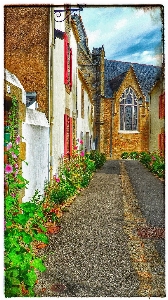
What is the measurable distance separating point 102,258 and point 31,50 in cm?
531

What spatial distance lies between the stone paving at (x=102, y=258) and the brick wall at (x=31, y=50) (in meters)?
2.86

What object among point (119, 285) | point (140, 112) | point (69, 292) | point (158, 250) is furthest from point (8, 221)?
point (140, 112)

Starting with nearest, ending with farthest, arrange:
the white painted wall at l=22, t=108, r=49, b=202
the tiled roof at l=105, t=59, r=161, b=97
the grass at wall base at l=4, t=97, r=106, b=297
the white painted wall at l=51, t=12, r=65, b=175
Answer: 1. the grass at wall base at l=4, t=97, r=106, b=297
2. the white painted wall at l=22, t=108, r=49, b=202
3. the white painted wall at l=51, t=12, r=65, b=175
4. the tiled roof at l=105, t=59, r=161, b=97

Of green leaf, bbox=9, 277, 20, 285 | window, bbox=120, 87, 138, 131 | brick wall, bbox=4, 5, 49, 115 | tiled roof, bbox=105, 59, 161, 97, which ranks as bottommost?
green leaf, bbox=9, 277, 20, 285

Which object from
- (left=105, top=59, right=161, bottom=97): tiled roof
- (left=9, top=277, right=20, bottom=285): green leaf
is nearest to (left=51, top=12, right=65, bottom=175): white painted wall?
(left=9, top=277, right=20, bottom=285): green leaf

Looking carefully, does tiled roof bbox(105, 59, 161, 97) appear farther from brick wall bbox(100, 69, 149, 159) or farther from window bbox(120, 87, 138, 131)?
window bbox(120, 87, 138, 131)

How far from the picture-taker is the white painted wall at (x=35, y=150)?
6.51 m

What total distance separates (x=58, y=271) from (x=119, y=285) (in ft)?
2.66

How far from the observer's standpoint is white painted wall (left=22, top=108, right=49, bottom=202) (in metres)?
6.51

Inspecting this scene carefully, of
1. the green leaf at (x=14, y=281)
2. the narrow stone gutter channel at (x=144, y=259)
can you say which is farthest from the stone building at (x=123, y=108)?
the green leaf at (x=14, y=281)

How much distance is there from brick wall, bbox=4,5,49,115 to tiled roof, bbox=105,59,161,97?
82.3ft

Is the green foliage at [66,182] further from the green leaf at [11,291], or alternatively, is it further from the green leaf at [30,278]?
the green leaf at [11,291]

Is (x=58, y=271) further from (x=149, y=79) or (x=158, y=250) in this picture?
(x=149, y=79)

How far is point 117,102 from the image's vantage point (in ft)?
110
